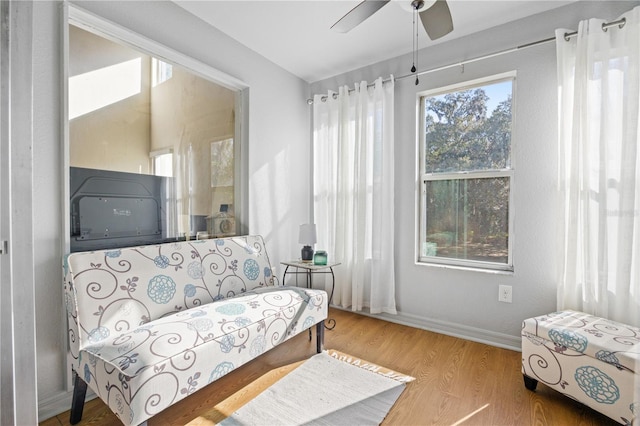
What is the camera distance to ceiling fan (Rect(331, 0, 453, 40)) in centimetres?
158

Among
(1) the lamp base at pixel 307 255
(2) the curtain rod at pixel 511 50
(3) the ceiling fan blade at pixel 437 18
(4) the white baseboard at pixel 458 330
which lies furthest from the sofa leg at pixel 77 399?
(2) the curtain rod at pixel 511 50

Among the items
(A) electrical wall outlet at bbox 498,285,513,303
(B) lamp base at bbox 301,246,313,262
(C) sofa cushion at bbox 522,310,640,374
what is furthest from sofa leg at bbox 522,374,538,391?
(B) lamp base at bbox 301,246,313,262

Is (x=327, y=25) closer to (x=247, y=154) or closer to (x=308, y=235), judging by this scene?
(x=247, y=154)

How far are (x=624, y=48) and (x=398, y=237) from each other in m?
1.98

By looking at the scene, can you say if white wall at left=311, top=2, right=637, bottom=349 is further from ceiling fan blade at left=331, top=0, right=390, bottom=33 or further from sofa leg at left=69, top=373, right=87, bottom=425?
sofa leg at left=69, top=373, right=87, bottom=425

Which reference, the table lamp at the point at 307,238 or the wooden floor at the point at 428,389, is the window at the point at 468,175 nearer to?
the wooden floor at the point at 428,389

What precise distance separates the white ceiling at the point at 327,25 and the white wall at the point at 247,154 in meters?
0.17

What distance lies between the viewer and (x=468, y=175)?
2570 millimetres

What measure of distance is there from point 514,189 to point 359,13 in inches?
68.4

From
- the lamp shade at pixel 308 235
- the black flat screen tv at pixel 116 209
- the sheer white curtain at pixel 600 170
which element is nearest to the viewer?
the black flat screen tv at pixel 116 209

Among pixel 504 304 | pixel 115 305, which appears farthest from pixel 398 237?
pixel 115 305

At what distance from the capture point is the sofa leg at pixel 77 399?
1498 mm

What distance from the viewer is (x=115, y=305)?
157 cm

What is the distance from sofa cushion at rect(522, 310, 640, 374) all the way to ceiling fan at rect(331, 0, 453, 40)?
183cm
